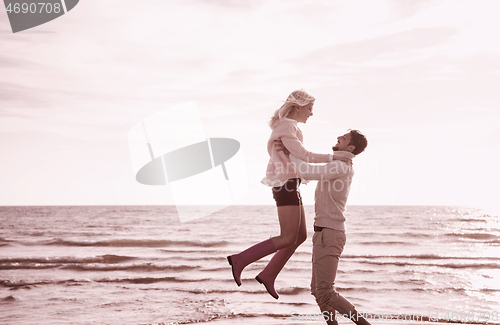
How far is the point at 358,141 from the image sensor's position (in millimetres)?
3543

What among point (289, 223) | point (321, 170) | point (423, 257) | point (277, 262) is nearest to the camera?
point (321, 170)

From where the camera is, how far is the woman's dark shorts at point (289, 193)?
12.0 ft

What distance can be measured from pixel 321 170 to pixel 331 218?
0.42 metres

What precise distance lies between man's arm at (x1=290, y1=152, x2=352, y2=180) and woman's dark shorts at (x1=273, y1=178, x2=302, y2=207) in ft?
0.78

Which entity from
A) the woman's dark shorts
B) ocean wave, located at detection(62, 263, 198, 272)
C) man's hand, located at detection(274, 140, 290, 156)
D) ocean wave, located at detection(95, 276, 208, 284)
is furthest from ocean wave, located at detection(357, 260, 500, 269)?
man's hand, located at detection(274, 140, 290, 156)

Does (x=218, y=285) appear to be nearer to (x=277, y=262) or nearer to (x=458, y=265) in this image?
(x=277, y=262)

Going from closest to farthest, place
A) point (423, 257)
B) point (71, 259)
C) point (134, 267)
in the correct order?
point (134, 267)
point (71, 259)
point (423, 257)

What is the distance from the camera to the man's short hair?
3.54 m

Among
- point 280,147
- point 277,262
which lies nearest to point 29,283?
point 277,262

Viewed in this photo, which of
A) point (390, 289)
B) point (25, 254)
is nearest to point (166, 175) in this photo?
point (390, 289)

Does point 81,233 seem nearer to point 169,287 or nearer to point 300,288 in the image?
point 169,287

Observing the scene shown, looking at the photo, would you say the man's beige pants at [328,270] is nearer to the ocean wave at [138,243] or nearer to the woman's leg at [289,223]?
the woman's leg at [289,223]


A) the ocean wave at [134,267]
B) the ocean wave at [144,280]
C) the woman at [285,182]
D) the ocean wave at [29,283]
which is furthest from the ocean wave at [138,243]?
the woman at [285,182]

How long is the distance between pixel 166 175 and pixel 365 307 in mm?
3996
